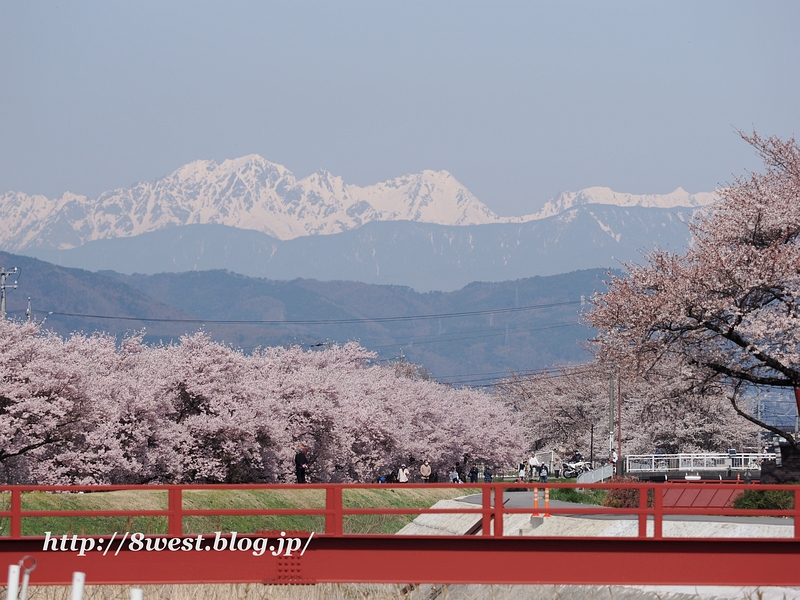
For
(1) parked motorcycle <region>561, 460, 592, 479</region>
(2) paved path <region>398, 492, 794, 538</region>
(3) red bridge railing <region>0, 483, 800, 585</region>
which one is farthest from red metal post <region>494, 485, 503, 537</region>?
(1) parked motorcycle <region>561, 460, 592, 479</region>

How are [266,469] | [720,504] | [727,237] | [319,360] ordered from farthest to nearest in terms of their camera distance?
[319,360] → [266,469] → [727,237] → [720,504]

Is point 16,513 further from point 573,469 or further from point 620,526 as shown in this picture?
point 573,469

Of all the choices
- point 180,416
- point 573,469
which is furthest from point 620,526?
point 573,469

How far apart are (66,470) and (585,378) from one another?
301 feet

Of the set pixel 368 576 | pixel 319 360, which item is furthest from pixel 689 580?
pixel 319 360

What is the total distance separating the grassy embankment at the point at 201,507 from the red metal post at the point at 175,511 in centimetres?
1007

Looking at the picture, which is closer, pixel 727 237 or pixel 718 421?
pixel 727 237

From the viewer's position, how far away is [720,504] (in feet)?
106

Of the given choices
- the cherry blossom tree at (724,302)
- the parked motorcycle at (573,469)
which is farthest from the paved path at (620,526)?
the parked motorcycle at (573,469)

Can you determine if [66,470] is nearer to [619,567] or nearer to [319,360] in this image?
[619,567]

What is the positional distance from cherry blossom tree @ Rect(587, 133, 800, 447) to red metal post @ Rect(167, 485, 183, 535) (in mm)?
20356

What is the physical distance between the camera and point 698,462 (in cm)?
7494

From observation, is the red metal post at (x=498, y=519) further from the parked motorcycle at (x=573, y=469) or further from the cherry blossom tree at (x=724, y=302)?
the parked motorcycle at (x=573, y=469)

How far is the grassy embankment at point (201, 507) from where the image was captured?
107 feet
